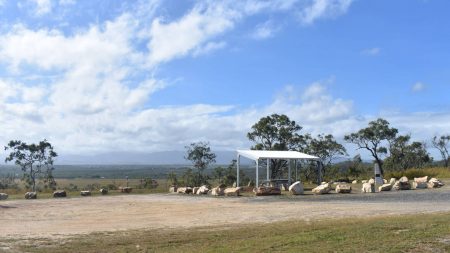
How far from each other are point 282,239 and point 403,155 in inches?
1526

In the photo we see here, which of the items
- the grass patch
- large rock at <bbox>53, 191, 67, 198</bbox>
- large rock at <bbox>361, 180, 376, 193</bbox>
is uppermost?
large rock at <bbox>361, 180, 376, 193</bbox>

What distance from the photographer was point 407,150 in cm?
4653

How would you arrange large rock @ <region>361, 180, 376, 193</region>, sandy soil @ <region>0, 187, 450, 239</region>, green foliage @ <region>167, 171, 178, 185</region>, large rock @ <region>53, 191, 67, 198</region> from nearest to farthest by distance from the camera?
sandy soil @ <region>0, 187, 450, 239</region> < large rock @ <region>361, 180, 376, 193</region> < large rock @ <region>53, 191, 67, 198</region> < green foliage @ <region>167, 171, 178, 185</region>

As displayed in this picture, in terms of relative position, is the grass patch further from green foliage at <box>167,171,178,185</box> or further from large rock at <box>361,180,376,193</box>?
green foliage at <box>167,171,178,185</box>

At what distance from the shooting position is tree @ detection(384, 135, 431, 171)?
151 ft

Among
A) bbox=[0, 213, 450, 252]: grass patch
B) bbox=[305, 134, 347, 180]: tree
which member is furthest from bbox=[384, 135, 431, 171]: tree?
bbox=[0, 213, 450, 252]: grass patch

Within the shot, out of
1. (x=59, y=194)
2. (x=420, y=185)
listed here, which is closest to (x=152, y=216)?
(x=59, y=194)

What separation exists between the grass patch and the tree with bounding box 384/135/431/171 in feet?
115

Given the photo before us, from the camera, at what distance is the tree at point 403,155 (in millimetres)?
46031

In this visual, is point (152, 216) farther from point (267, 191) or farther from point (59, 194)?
point (59, 194)

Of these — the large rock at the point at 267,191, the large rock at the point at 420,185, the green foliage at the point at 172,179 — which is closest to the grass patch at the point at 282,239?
the large rock at the point at 267,191

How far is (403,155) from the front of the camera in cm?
4656

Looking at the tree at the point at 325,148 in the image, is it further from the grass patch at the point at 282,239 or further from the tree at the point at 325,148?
the grass patch at the point at 282,239

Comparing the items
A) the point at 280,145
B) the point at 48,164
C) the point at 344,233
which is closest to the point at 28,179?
the point at 48,164
